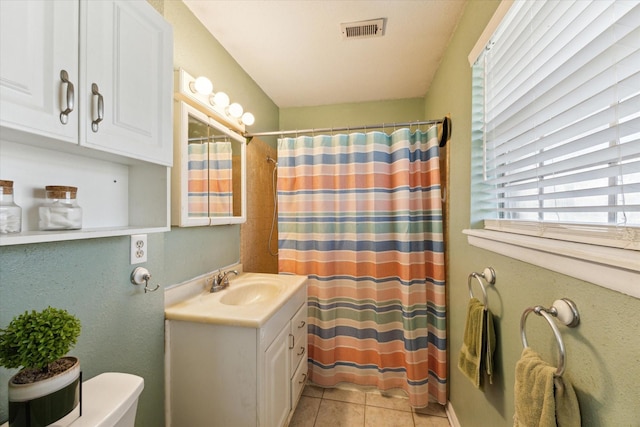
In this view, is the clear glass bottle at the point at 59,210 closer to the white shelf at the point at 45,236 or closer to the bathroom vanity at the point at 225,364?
the white shelf at the point at 45,236

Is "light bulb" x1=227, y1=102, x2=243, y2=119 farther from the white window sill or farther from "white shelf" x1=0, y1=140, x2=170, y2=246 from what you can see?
the white window sill

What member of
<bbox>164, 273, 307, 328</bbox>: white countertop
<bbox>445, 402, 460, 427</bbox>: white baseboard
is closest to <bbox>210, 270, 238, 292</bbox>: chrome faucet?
<bbox>164, 273, 307, 328</bbox>: white countertop

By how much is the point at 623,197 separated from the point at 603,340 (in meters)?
0.33

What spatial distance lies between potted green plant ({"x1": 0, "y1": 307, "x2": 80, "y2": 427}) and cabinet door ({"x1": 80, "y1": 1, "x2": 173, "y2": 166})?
481mm

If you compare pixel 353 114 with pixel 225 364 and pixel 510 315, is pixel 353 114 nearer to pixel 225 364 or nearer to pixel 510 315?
pixel 510 315

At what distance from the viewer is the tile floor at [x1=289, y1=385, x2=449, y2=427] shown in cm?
157

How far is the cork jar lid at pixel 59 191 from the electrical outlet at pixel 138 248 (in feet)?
1.07

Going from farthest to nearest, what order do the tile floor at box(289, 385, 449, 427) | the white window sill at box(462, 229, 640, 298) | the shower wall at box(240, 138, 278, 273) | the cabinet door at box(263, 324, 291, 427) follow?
the shower wall at box(240, 138, 278, 273) < the tile floor at box(289, 385, 449, 427) < the cabinet door at box(263, 324, 291, 427) < the white window sill at box(462, 229, 640, 298)

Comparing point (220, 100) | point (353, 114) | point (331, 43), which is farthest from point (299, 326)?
point (353, 114)

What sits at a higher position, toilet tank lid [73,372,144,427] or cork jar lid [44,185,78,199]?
cork jar lid [44,185,78,199]

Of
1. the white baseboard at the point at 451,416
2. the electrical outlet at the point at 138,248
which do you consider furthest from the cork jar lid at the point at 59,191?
the white baseboard at the point at 451,416

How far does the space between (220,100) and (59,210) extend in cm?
104

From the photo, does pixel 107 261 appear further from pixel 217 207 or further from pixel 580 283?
pixel 580 283

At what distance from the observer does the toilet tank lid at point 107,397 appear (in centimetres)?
66
